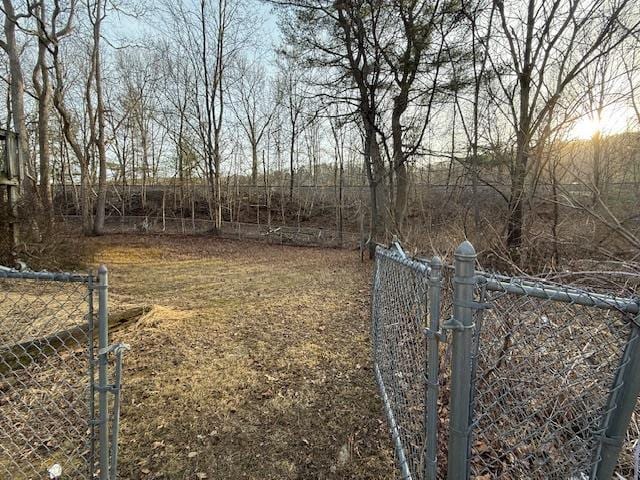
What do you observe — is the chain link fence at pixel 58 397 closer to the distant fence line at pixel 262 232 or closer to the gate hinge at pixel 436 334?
the gate hinge at pixel 436 334

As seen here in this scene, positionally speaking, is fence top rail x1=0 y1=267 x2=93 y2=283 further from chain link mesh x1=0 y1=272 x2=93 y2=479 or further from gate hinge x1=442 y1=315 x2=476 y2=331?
gate hinge x1=442 y1=315 x2=476 y2=331

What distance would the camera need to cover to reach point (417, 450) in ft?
6.16

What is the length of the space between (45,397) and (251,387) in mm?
1597

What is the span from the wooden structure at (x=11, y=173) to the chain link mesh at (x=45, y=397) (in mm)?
3246

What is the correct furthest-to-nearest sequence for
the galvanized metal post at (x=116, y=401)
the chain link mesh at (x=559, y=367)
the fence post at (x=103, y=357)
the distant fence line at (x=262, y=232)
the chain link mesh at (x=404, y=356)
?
the distant fence line at (x=262, y=232) < the chain link mesh at (x=404, y=356) < the galvanized metal post at (x=116, y=401) < the fence post at (x=103, y=357) < the chain link mesh at (x=559, y=367)

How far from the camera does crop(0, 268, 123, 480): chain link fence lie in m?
1.43

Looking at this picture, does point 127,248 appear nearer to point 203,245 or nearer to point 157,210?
point 203,245

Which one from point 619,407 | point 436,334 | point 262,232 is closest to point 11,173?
point 436,334

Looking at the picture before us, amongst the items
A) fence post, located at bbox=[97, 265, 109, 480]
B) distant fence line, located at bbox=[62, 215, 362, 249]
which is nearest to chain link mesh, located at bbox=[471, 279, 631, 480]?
fence post, located at bbox=[97, 265, 109, 480]

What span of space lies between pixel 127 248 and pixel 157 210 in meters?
10.3

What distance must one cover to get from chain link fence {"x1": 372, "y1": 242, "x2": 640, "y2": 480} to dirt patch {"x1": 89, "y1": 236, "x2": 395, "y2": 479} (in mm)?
432

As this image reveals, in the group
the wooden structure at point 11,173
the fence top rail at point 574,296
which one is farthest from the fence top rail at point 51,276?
the wooden structure at point 11,173

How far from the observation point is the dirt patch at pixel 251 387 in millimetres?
2008

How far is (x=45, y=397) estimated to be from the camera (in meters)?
2.59
